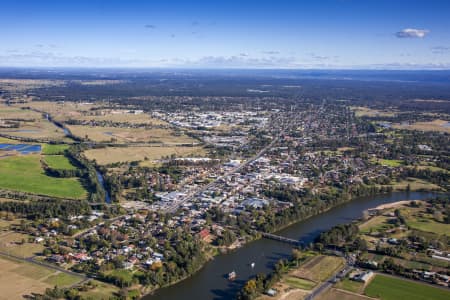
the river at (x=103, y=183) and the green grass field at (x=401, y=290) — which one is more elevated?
the river at (x=103, y=183)

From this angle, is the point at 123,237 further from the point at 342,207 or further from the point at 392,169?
the point at 392,169

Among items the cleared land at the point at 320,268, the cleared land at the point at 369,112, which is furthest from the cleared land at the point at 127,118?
the cleared land at the point at 320,268

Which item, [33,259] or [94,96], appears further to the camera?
[94,96]

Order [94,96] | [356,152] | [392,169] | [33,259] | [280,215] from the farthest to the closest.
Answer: [94,96]
[356,152]
[392,169]
[280,215]
[33,259]

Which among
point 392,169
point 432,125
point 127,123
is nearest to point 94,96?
point 127,123

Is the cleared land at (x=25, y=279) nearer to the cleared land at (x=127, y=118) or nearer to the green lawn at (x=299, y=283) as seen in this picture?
the green lawn at (x=299, y=283)

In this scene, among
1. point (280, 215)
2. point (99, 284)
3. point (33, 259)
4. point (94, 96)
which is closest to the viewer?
point (99, 284)

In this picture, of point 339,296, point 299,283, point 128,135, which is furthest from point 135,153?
point 339,296
